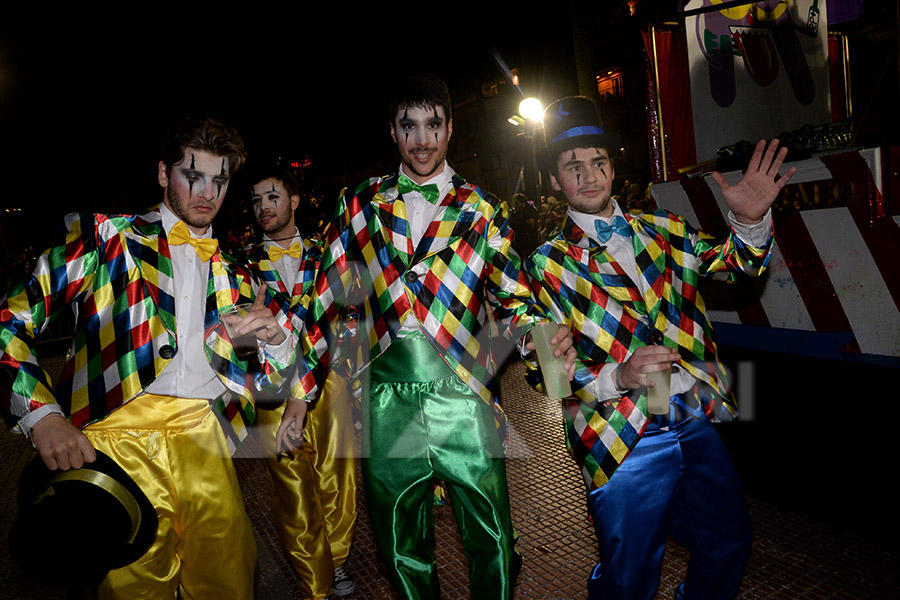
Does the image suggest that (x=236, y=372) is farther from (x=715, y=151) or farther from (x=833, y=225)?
(x=715, y=151)

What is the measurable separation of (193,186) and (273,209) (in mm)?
1227

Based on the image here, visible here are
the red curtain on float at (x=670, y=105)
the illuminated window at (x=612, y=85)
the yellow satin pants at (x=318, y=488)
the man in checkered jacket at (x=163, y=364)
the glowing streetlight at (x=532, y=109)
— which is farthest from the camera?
the illuminated window at (x=612, y=85)

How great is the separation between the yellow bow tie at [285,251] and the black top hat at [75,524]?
5.90ft

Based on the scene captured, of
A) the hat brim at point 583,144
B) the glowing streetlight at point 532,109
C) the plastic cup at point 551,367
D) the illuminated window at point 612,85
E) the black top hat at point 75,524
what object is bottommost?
the black top hat at point 75,524

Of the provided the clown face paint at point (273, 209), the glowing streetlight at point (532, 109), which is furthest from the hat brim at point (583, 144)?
the glowing streetlight at point (532, 109)

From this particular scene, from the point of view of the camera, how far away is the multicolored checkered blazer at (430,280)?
2.29 m

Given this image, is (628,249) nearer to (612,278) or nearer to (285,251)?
(612,278)

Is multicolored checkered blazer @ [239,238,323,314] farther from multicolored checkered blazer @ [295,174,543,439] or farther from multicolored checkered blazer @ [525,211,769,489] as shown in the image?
multicolored checkered blazer @ [525,211,769,489]

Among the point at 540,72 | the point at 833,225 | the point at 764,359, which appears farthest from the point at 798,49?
the point at 540,72

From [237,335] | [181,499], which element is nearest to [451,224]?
[237,335]

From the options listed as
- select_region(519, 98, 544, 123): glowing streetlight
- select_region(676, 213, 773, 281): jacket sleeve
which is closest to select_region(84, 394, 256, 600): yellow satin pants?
select_region(676, 213, 773, 281): jacket sleeve

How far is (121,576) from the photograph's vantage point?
6.36 feet

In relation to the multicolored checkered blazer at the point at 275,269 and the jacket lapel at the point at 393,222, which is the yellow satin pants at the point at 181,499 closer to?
the jacket lapel at the point at 393,222

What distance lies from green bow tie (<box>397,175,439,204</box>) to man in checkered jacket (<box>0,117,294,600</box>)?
70cm
